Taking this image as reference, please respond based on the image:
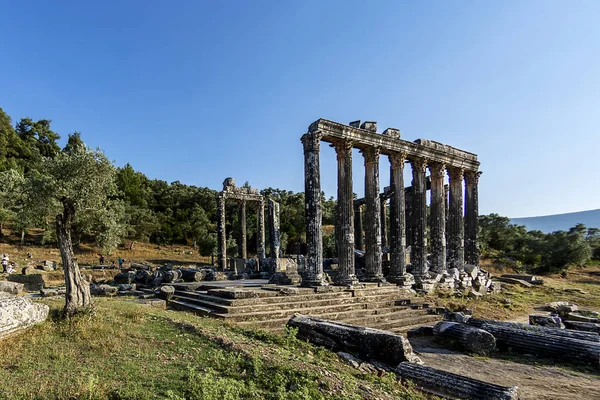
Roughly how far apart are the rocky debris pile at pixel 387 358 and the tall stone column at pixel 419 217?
12.1m

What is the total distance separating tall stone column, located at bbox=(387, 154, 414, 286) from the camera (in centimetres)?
1894

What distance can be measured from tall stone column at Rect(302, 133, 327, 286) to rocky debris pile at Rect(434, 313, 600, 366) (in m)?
6.61

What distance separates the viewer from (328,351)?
332 inches

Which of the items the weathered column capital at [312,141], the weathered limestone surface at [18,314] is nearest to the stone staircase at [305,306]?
the weathered limestone surface at [18,314]

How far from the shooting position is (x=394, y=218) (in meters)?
19.5

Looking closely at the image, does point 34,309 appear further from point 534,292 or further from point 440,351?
point 534,292

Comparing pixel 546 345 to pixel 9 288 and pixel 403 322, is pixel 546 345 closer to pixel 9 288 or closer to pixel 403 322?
pixel 403 322

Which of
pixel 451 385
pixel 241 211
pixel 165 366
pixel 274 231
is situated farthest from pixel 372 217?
pixel 241 211

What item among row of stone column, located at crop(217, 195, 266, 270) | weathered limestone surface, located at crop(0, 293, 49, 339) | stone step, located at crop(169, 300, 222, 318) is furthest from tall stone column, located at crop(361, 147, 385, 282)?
row of stone column, located at crop(217, 195, 266, 270)

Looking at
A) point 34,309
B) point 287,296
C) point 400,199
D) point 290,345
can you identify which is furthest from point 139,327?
point 400,199

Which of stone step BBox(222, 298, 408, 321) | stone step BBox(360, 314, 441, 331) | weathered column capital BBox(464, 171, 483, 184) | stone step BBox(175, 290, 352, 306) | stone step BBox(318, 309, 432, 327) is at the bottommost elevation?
stone step BBox(360, 314, 441, 331)

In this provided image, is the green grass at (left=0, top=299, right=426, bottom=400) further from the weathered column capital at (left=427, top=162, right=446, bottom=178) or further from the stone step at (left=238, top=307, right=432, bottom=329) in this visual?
the weathered column capital at (left=427, top=162, right=446, bottom=178)

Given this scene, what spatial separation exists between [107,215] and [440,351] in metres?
11.8

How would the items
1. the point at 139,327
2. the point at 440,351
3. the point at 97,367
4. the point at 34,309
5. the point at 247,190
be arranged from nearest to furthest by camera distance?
1. the point at 97,367
2. the point at 34,309
3. the point at 139,327
4. the point at 440,351
5. the point at 247,190
